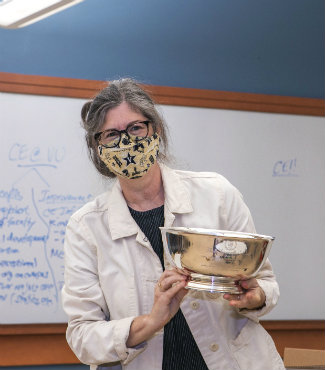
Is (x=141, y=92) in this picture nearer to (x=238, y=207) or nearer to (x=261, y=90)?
(x=238, y=207)

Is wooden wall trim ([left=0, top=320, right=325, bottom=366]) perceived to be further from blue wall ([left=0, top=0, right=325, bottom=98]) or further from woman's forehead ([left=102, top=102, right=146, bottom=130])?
woman's forehead ([left=102, top=102, right=146, bottom=130])

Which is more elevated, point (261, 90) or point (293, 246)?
point (261, 90)

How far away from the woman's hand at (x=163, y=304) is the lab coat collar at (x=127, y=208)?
0.22 m

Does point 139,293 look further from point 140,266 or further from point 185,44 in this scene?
point 185,44

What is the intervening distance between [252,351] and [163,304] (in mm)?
304

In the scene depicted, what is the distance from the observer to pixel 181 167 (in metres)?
2.88

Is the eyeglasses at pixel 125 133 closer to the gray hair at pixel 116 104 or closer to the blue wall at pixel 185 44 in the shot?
the gray hair at pixel 116 104

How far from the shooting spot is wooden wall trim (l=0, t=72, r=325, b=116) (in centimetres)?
279

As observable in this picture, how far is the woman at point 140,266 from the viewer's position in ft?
5.16

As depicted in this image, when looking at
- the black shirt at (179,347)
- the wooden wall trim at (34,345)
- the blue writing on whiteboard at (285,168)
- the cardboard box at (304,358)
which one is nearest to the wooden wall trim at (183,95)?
the blue writing on whiteboard at (285,168)

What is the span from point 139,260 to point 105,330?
0.19m

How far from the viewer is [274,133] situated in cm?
313

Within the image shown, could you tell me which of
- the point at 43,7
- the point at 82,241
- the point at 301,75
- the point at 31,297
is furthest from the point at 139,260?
the point at 301,75

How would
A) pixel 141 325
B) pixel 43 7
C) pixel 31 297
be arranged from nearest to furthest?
pixel 141 325
pixel 43 7
pixel 31 297
